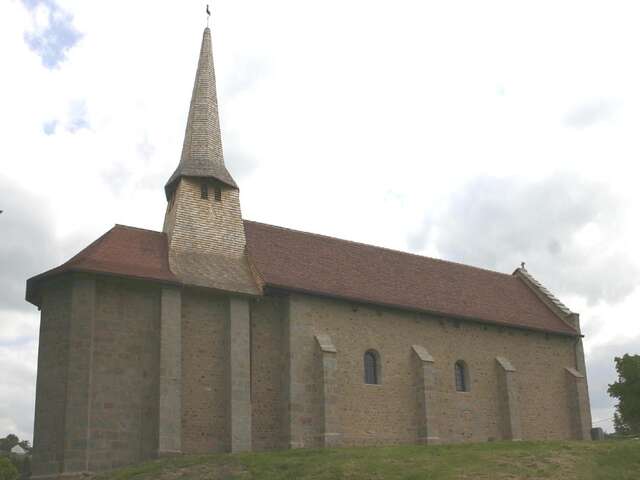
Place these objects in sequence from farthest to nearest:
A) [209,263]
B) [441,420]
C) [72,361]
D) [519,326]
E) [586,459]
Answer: [519,326], [441,420], [209,263], [72,361], [586,459]

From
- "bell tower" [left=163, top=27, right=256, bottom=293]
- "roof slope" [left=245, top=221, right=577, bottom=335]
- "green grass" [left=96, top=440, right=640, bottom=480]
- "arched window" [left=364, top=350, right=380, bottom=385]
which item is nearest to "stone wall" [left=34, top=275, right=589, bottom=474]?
"arched window" [left=364, top=350, right=380, bottom=385]

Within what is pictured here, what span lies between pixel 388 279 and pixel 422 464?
1418 cm

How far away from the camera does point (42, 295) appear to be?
26562 mm

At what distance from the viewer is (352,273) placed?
32.3m

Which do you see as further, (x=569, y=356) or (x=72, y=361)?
(x=569, y=356)

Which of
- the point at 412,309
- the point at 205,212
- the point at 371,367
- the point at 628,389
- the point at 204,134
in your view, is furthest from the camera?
the point at 628,389

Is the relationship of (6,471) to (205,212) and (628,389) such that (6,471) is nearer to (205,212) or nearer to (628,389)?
(205,212)

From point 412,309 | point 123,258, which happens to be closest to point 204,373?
point 123,258

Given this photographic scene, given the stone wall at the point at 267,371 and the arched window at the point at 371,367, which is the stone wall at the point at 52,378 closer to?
the stone wall at the point at 267,371

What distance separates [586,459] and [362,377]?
10717 mm

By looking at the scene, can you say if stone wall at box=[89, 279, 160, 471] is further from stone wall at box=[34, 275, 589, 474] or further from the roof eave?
the roof eave

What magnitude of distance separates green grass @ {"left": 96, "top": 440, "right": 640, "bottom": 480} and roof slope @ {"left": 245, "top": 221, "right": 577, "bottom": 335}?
8227 millimetres

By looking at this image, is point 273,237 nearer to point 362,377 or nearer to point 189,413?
point 362,377

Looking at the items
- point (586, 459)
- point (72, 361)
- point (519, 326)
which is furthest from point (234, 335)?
point (519, 326)
